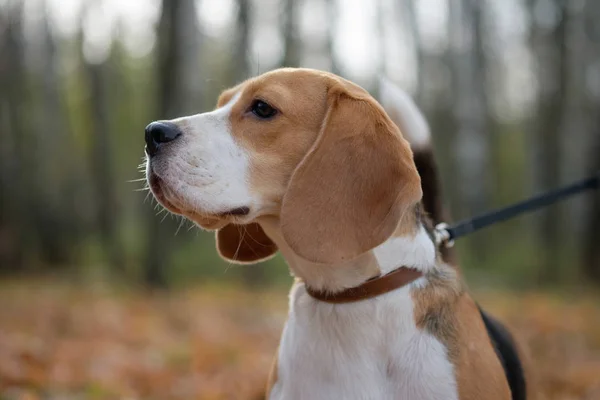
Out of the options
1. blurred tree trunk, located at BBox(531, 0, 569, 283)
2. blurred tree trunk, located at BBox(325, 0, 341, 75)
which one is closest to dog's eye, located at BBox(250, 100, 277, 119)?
blurred tree trunk, located at BBox(531, 0, 569, 283)

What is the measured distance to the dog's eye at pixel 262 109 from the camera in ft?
10.7

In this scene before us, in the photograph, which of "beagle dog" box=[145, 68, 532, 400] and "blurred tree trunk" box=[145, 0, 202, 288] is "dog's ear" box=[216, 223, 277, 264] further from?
"blurred tree trunk" box=[145, 0, 202, 288]

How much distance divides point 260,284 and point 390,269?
13964 mm

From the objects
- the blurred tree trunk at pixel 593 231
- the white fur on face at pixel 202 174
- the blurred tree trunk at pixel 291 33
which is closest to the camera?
the white fur on face at pixel 202 174

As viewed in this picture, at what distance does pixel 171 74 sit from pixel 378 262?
31.3 feet

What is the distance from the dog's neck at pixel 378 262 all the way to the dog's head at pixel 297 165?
150mm

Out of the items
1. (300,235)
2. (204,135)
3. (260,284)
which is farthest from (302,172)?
(260,284)

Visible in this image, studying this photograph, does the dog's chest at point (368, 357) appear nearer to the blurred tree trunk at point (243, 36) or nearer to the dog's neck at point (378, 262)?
the dog's neck at point (378, 262)

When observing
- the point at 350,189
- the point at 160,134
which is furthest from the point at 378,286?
the point at 160,134

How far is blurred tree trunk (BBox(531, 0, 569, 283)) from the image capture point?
56.8ft

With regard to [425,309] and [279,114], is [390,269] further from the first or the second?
[279,114]

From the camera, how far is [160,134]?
10.3 ft

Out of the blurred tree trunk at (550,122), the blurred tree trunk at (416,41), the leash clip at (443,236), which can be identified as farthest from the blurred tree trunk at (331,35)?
the leash clip at (443,236)

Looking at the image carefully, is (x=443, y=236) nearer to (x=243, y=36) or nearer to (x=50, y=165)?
(x=243, y=36)
